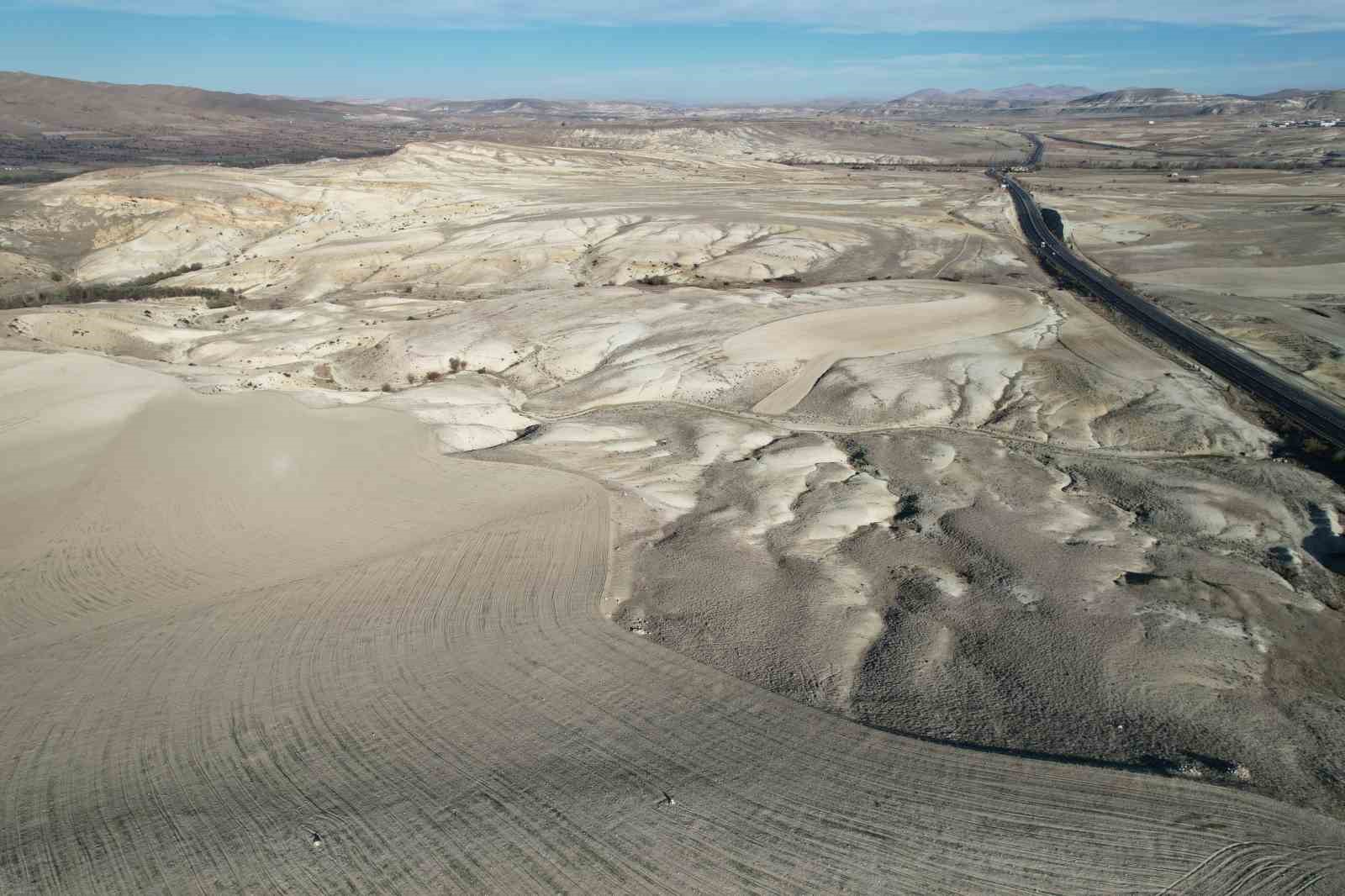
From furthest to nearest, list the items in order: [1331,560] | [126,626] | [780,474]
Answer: [780,474] → [1331,560] → [126,626]

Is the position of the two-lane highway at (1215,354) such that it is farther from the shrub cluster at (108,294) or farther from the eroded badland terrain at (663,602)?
the shrub cluster at (108,294)

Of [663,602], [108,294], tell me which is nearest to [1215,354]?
[663,602]

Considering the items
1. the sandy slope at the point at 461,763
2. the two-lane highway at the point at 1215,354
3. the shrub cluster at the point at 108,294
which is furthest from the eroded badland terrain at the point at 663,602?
the shrub cluster at the point at 108,294

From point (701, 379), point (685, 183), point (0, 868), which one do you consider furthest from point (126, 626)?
point (685, 183)

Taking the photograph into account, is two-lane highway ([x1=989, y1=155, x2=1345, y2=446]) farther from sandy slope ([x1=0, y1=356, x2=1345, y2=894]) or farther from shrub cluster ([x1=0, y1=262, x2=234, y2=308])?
shrub cluster ([x1=0, y1=262, x2=234, y2=308])

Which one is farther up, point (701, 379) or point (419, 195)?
point (419, 195)

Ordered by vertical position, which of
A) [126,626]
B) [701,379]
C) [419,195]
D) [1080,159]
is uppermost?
[1080,159]

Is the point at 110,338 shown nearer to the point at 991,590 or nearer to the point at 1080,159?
the point at 991,590
